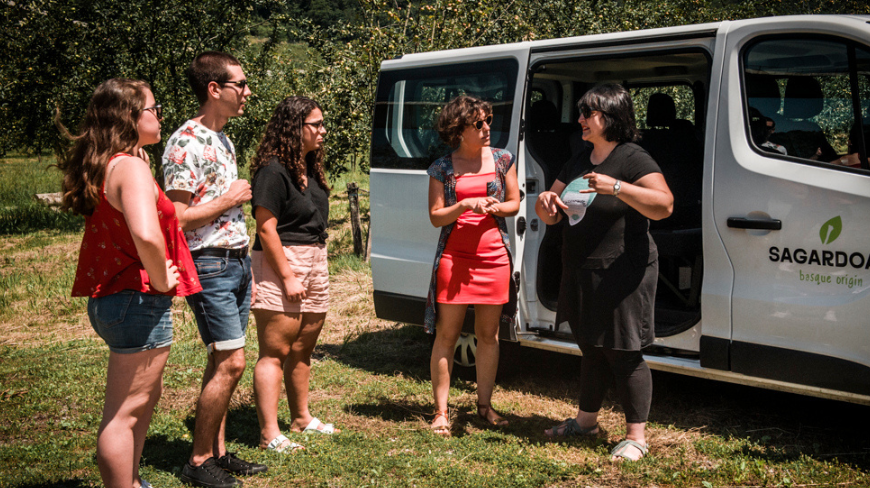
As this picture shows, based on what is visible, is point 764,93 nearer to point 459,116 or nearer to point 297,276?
point 459,116

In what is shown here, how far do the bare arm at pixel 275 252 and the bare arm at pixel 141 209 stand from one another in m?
0.90

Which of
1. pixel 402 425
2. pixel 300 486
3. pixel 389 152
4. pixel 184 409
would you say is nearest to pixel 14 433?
pixel 184 409

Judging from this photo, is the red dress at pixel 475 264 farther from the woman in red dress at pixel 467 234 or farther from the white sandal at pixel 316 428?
the white sandal at pixel 316 428

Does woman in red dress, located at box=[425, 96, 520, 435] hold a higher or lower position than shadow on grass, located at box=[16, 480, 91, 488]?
higher

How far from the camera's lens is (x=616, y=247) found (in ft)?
11.5

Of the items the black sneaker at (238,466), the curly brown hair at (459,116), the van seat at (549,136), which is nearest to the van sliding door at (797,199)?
the curly brown hair at (459,116)

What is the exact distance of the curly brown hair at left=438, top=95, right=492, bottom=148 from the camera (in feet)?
12.5

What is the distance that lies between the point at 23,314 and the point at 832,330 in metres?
7.66

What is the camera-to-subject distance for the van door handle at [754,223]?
345 centimetres

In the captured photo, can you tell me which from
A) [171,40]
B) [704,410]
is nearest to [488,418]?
[704,410]

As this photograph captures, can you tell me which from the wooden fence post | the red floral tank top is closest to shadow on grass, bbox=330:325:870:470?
the red floral tank top

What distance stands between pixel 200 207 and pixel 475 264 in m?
1.56

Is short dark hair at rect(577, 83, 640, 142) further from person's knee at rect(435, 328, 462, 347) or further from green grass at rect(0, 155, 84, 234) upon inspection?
green grass at rect(0, 155, 84, 234)

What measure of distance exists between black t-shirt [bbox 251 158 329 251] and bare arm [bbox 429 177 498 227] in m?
0.60
